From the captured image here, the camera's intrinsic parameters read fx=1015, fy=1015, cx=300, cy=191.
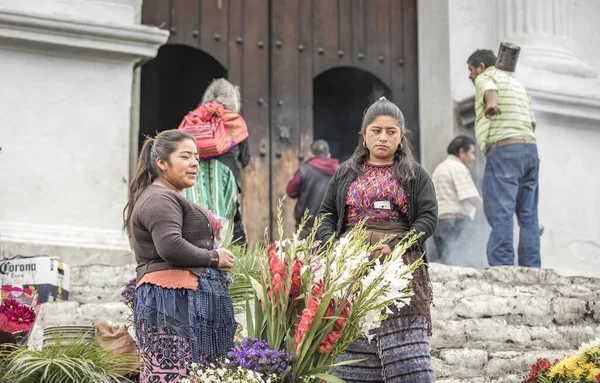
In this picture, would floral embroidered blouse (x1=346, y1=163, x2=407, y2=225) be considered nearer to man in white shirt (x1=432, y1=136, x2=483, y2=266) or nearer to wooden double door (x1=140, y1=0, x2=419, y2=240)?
man in white shirt (x1=432, y1=136, x2=483, y2=266)

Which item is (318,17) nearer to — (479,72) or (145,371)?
(479,72)

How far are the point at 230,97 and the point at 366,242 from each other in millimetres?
2995

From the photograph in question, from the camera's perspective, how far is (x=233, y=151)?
7293 mm

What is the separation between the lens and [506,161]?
841 centimetres

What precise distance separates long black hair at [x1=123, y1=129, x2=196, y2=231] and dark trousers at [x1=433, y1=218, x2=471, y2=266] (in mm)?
5122

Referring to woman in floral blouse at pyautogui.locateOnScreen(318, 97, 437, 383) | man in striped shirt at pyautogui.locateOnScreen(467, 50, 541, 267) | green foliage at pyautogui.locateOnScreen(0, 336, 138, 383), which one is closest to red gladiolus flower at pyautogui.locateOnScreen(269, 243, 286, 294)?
woman in floral blouse at pyautogui.locateOnScreen(318, 97, 437, 383)

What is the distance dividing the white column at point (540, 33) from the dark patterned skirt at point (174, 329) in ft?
23.6

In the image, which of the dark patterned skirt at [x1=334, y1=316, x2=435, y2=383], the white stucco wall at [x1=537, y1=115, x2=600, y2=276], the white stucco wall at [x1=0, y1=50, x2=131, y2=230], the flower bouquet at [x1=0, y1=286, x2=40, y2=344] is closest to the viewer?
the dark patterned skirt at [x1=334, y1=316, x2=435, y2=383]

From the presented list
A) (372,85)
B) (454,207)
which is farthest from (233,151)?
(372,85)

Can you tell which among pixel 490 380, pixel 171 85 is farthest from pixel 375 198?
pixel 171 85

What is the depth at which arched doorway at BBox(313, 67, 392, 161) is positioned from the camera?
12727mm

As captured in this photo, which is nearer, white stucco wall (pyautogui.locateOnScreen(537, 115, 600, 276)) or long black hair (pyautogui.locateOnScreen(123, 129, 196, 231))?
long black hair (pyautogui.locateOnScreen(123, 129, 196, 231))

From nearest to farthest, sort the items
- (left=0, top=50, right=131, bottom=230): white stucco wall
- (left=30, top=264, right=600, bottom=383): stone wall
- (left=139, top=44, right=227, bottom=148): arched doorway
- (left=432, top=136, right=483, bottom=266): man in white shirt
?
(left=30, top=264, right=600, bottom=383): stone wall
(left=0, top=50, right=131, bottom=230): white stucco wall
(left=432, top=136, right=483, bottom=266): man in white shirt
(left=139, top=44, right=227, bottom=148): arched doorway

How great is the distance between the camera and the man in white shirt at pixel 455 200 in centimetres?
932
